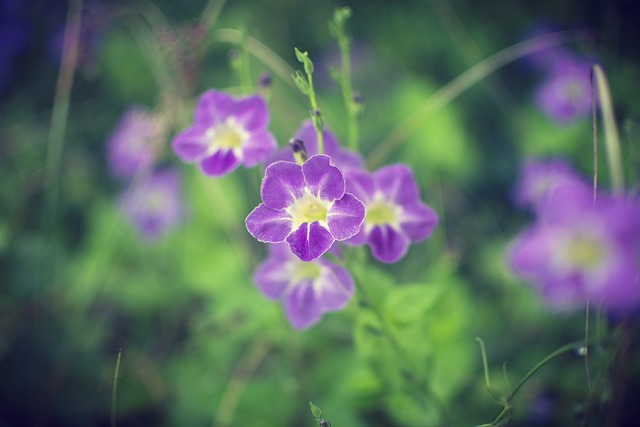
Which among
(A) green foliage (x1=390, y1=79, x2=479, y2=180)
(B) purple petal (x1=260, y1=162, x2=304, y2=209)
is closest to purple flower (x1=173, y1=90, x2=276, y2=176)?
(B) purple petal (x1=260, y1=162, x2=304, y2=209)

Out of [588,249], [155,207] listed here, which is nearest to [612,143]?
[588,249]

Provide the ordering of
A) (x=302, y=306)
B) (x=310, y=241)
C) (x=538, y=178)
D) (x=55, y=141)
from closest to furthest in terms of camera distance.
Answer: (x=310, y=241), (x=302, y=306), (x=538, y=178), (x=55, y=141)

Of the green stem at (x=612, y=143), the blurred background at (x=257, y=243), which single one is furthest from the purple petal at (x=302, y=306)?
the green stem at (x=612, y=143)

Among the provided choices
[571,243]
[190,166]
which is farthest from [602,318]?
[190,166]

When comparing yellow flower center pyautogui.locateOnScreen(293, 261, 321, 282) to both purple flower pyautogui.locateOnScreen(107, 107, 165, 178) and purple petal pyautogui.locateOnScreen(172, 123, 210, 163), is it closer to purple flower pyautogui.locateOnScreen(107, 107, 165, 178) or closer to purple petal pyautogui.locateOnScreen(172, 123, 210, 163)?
purple petal pyautogui.locateOnScreen(172, 123, 210, 163)

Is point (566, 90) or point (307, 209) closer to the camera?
point (307, 209)

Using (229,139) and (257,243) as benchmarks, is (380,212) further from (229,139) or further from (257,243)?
(257,243)

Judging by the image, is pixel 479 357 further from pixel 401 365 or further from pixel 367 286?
pixel 367 286

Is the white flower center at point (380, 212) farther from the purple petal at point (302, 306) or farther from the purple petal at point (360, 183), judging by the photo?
the purple petal at point (302, 306)
